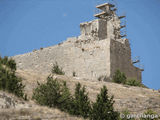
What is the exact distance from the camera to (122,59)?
3291 cm

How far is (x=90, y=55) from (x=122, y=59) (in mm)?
2907

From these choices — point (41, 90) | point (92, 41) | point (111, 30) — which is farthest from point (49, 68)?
point (41, 90)

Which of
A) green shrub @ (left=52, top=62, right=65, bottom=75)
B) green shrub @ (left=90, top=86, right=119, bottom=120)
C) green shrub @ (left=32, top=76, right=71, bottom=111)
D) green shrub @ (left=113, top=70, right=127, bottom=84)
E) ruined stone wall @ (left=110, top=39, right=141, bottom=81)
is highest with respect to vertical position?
ruined stone wall @ (left=110, top=39, right=141, bottom=81)

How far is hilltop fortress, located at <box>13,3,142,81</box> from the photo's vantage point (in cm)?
3148

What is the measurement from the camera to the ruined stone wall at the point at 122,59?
3167 centimetres

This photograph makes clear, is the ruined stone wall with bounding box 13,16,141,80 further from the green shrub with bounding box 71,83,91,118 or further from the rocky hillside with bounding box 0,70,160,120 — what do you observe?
the green shrub with bounding box 71,83,91,118

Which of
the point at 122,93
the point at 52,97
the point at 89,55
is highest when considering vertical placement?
the point at 89,55

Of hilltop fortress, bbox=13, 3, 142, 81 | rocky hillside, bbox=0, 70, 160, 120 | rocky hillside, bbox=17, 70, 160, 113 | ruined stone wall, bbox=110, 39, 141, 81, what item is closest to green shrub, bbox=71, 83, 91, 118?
rocky hillside, bbox=0, 70, 160, 120

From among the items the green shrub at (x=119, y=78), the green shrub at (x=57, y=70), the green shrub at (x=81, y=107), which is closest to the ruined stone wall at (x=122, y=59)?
the green shrub at (x=119, y=78)

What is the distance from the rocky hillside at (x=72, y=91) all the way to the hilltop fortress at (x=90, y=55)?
3943 millimetres

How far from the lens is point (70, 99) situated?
19.1 metres

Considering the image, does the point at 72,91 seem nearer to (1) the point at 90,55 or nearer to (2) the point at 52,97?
(2) the point at 52,97

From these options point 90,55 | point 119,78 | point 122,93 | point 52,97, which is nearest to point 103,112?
point 52,97

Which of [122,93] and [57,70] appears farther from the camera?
[57,70]
